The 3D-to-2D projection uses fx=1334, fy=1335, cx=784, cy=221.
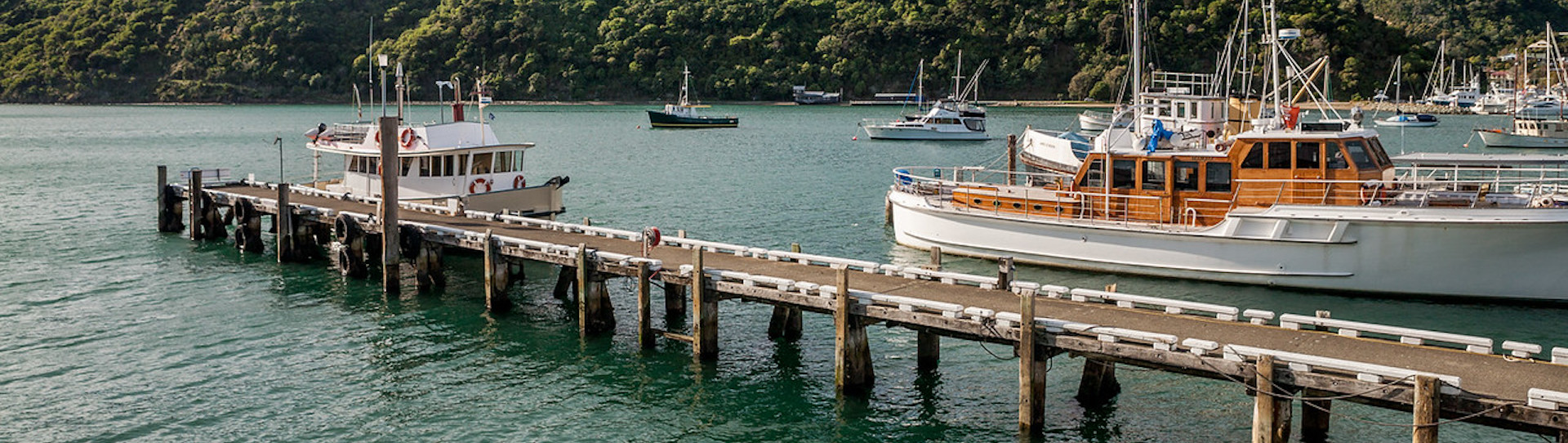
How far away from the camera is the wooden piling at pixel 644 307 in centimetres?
2561

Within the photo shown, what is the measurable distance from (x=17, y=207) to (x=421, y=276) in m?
31.1

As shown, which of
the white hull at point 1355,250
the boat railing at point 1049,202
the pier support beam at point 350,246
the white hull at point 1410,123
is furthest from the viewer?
the white hull at point 1410,123

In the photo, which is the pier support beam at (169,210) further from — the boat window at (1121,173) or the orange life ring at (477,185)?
the boat window at (1121,173)

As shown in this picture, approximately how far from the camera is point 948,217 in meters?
37.2

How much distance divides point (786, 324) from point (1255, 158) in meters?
12.7

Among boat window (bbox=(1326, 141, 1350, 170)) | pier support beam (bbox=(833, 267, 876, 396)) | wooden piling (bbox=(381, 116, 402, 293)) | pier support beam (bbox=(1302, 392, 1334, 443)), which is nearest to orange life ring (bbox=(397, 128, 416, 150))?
wooden piling (bbox=(381, 116, 402, 293))

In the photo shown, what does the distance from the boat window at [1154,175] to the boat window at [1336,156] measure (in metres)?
3.88

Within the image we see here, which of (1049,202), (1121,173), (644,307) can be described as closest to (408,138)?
(644,307)

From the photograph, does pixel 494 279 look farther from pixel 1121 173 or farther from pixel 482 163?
pixel 1121 173

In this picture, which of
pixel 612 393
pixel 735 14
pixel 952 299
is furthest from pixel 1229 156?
pixel 735 14

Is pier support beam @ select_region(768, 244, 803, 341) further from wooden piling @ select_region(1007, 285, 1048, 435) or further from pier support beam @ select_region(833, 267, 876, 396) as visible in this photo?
wooden piling @ select_region(1007, 285, 1048, 435)

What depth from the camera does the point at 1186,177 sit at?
33.1m

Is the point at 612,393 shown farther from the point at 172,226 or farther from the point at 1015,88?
the point at 1015,88

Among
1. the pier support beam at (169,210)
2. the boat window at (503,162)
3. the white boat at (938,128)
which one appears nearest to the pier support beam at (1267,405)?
the boat window at (503,162)
